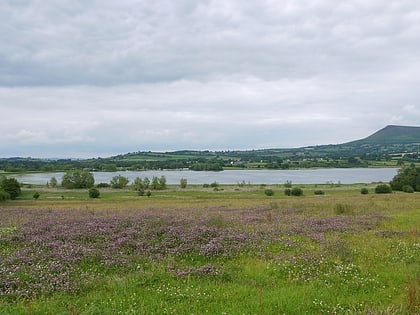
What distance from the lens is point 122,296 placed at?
27.6ft

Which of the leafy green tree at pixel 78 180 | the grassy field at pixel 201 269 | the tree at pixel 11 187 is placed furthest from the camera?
the leafy green tree at pixel 78 180

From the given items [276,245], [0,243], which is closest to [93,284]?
[0,243]

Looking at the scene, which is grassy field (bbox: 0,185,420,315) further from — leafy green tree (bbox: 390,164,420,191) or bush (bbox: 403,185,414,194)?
leafy green tree (bbox: 390,164,420,191)

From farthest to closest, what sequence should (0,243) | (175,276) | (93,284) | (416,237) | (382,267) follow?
(416,237), (0,243), (382,267), (175,276), (93,284)

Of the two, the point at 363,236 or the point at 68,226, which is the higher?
the point at 68,226

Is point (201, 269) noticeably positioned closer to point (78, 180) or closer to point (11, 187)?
point (11, 187)

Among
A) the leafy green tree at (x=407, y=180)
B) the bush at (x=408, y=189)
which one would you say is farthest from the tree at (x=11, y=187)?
the leafy green tree at (x=407, y=180)

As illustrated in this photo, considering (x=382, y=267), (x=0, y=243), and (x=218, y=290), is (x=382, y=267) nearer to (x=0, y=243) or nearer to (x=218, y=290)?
(x=218, y=290)

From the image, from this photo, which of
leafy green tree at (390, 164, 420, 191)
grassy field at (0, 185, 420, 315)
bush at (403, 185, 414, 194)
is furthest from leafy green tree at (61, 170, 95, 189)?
grassy field at (0, 185, 420, 315)

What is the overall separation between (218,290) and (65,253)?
5.03m

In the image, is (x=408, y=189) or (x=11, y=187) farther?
(x=408, y=189)

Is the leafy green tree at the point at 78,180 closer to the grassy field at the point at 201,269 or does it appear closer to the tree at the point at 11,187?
the tree at the point at 11,187

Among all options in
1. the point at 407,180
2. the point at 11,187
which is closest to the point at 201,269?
the point at 11,187

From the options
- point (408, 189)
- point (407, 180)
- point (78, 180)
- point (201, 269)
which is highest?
point (201, 269)
